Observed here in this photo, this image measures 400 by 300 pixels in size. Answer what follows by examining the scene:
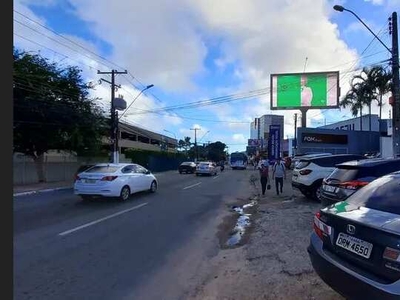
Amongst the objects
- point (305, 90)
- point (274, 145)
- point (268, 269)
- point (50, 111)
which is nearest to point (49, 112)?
point (50, 111)

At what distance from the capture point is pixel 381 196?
14.5ft

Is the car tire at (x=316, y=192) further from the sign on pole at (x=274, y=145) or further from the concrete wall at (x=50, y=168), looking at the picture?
the concrete wall at (x=50, y=168)

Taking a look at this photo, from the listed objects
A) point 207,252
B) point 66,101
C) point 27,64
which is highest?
point 27,64

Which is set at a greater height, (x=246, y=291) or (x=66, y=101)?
(x=66, y=101)

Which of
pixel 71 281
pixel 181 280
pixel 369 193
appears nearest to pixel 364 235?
pixel 369 193

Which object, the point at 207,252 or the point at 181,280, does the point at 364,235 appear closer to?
the point at 181,280

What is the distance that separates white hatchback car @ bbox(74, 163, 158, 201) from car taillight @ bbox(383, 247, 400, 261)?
495 inches

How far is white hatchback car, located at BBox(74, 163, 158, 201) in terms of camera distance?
49.8 feet

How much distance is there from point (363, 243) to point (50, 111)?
25311 mm

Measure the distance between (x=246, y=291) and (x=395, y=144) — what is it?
14.3 meters

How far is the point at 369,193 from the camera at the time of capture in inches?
184

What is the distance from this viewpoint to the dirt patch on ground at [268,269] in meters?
5.34

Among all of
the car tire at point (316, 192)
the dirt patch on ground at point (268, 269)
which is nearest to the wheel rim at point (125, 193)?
the dirt patch on ground at point (268, 269)

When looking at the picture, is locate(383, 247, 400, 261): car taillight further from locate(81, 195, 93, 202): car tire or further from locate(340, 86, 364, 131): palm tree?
locate(340, 86, 364, 131): palm tree
